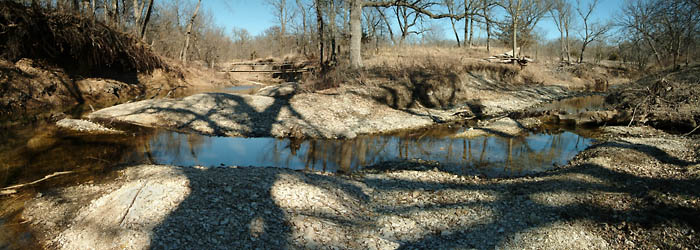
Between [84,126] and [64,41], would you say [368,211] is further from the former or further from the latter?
[64,41]

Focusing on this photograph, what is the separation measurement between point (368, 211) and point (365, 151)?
14.8 ft

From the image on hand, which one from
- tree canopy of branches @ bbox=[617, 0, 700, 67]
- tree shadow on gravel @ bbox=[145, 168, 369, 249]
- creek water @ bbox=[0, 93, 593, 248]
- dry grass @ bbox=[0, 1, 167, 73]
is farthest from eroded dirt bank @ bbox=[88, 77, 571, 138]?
tree canopy of branches @ bbox=[617, 0, 700, 67]

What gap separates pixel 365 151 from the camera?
9859 mm

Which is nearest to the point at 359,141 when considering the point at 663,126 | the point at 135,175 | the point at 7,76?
the point at 135,175

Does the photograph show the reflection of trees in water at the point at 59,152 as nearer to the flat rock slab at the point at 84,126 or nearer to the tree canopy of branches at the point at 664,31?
the flat rock slab at the point at 84,126

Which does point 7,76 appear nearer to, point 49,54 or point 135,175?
point 49,54

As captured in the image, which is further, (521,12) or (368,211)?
(521,12)

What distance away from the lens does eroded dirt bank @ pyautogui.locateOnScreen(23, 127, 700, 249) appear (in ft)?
14.2

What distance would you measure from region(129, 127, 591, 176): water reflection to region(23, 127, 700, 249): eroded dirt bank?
5.77ft

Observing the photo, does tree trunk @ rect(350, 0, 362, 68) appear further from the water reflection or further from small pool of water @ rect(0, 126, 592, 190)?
small pool of water @ rect(0, 126, 592, 190)

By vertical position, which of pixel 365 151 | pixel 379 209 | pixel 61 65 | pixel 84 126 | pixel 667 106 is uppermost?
pixel 61 65

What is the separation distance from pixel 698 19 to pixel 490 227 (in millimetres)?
23830

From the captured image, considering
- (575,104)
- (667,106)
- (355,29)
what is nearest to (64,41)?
(355,29)

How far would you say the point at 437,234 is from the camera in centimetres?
472
